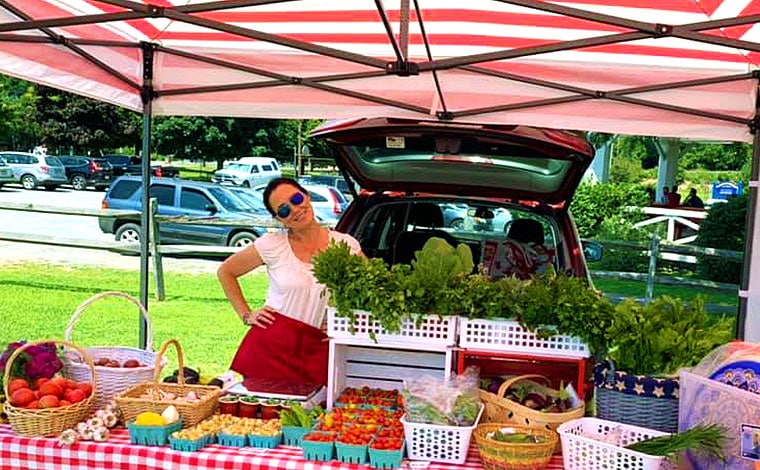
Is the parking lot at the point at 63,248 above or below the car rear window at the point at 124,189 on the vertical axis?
below

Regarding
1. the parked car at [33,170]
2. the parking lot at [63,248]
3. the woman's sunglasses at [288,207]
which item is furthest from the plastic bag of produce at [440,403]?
the parked car at [33,170]

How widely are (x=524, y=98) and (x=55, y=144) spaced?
832 inches

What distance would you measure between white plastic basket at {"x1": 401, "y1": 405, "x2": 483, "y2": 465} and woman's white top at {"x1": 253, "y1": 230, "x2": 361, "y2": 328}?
40.9 inches

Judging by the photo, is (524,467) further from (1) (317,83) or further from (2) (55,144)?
(2) (55,144)

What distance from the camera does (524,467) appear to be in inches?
84.0

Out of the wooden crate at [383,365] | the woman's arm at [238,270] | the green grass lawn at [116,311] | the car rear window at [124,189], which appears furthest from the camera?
the car rear window at [124,189]

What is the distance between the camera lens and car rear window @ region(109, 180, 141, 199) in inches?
528

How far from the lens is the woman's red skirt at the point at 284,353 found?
10.3 feet

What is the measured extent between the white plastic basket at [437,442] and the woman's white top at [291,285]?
1039 mm

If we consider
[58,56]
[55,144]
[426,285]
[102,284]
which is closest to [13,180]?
[55,144]

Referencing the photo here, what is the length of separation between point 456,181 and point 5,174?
17.2 meters

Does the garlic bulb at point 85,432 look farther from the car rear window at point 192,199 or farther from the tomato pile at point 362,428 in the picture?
the car rear window at point 192,199

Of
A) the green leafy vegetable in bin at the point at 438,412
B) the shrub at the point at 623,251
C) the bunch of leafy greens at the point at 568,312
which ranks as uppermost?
the bunch of leafy greens at the point at 568,312

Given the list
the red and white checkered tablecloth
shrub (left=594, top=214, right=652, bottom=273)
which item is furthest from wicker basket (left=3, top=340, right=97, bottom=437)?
shrub (left=594, top=214, right=652, bottom=273)
